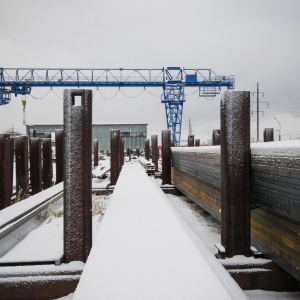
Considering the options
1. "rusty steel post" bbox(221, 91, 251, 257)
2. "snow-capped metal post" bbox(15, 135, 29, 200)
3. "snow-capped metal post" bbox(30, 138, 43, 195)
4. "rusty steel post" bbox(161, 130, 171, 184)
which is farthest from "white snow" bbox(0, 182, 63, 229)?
"rusty steel post" bbox(161, 130, 171, 184)

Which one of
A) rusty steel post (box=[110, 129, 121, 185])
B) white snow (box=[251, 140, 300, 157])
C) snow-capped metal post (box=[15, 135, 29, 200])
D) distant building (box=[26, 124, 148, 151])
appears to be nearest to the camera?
white snow (box=[251, 140, 300, 157])

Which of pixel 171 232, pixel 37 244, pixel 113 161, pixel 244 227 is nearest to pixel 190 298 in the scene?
pixel 171 232

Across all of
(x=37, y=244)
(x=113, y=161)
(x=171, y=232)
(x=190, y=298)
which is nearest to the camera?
(x=190, y=298)

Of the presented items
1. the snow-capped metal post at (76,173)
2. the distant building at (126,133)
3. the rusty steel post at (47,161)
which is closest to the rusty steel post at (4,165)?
the rusty steel post at (47,161)

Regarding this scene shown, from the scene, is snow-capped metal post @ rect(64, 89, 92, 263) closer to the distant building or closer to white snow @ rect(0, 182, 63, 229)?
white snow @ rect(0, 182, 63, 229)

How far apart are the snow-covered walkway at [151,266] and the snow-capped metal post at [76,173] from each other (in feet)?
0.85

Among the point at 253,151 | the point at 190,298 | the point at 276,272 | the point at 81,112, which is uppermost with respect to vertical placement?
the point at 81,112

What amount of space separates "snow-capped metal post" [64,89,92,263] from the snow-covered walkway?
26cm

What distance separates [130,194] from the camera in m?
4.46

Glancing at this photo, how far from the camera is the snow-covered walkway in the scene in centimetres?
155

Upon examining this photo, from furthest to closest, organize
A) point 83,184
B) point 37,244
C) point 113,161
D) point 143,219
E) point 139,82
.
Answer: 1. point 139,82
2. point 113,161
3. point 37,244
4. point 143,219
5. point 83,184

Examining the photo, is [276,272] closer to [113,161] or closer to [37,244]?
[37,244]

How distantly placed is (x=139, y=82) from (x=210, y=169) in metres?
30.5

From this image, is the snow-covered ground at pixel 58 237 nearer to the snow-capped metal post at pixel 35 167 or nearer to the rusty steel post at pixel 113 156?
the snow-capped metal post at pixel 35 167
